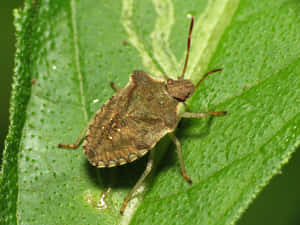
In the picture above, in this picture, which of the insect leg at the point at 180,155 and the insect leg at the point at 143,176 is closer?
the insect leg at the point at 180,155

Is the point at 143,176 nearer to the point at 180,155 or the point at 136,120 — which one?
the point at 180,155

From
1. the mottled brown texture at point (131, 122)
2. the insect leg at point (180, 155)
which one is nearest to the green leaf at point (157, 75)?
the insect leg at point (180, 155)

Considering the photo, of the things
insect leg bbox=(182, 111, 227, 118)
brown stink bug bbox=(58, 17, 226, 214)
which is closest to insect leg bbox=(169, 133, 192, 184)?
brown stink bug bbox=(58, 17, 226, 214)

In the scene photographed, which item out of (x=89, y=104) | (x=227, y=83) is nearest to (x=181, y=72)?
(x=227, y=83)

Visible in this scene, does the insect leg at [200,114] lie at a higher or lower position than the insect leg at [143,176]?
higher

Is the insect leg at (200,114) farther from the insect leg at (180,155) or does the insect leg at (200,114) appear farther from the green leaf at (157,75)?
the insect leg at (180,155)

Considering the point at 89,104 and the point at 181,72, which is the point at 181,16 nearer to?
the point at 181,72

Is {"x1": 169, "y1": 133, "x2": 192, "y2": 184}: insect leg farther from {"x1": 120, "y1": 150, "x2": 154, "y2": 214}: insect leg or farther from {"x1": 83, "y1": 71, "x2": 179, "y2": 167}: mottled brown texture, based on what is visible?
{"x1": 120, "y1": 150, "x2": 154, "y2": 214}: insect leg
